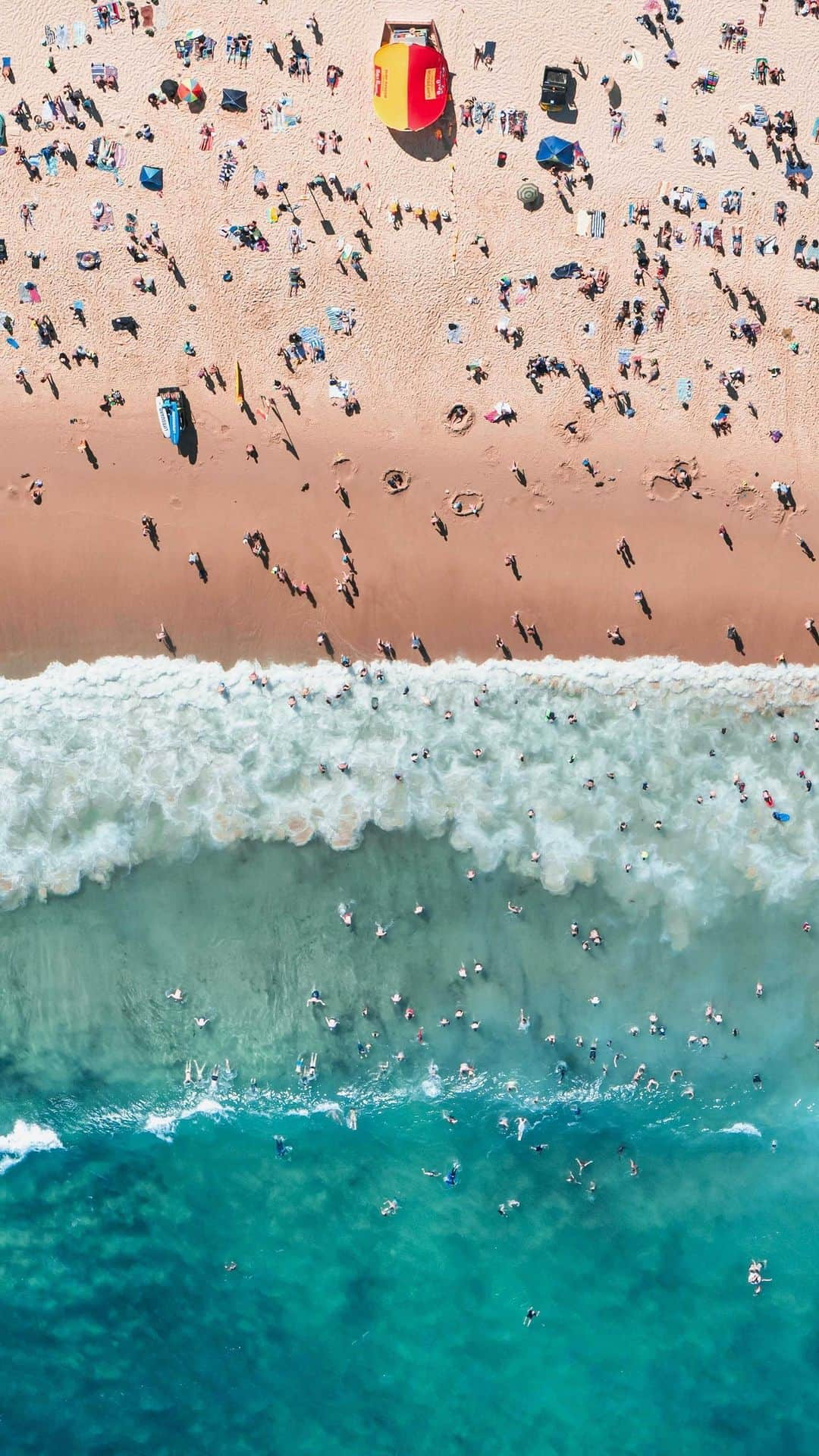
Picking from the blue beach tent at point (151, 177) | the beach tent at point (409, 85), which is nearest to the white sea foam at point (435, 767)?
the blue beach tent at point (151, 177)

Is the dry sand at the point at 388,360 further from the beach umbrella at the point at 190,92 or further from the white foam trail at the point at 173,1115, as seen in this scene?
the white foam trail at the point at 173,1115

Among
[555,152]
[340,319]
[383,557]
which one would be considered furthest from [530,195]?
[383,557]

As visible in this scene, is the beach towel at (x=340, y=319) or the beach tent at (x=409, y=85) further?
the beach towel at (x=340, y=319)

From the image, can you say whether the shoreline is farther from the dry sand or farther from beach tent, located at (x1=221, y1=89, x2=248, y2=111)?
beach tent, located at (x1=221, y1=89, x2=248, y2=111)

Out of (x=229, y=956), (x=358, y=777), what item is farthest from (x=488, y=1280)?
(x=358, y=777)

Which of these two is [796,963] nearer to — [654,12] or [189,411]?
[189,411]

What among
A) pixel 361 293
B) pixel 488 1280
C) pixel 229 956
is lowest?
pixel 488 1280

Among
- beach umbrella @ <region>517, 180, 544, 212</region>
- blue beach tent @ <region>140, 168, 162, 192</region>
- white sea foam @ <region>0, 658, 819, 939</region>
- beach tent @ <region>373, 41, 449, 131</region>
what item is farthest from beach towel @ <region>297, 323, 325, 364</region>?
white sea foam @ <region>0, 658, 819, 939</region>

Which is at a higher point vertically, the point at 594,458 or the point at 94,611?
the point at 594,458
